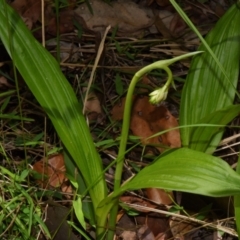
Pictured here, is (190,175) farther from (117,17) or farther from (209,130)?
(117,17)

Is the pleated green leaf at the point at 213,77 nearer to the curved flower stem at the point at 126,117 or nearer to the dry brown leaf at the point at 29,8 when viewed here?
the curved flower stem at the point at 126,117

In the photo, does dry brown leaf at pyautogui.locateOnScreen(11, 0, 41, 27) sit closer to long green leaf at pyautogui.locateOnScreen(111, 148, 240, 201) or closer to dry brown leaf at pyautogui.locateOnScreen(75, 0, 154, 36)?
dry brown leaf at pyautogui.locateOnScreen(75, 0, 154, 36)

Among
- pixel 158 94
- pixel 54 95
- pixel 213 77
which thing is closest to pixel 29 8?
pixel 54 95

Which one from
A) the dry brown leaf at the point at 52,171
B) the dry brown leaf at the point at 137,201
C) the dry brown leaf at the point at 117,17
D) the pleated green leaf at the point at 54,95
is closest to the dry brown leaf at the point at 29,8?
the dry brown leaf at the point at 117,17

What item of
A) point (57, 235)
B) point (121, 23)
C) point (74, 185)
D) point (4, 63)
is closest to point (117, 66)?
point (121, 23)

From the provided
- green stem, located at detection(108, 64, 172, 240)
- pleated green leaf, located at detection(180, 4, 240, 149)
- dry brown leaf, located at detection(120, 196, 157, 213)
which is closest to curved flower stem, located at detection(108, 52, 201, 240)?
green stem, located at detection(108, 64, 172, 240)

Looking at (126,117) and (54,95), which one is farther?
(54,95)
